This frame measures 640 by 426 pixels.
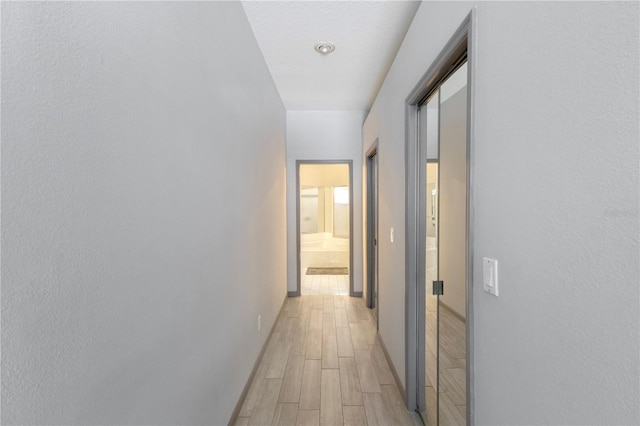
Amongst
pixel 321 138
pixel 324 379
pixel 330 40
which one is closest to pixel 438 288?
pixel 324 379

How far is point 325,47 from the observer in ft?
8.20

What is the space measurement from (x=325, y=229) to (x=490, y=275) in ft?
27.2

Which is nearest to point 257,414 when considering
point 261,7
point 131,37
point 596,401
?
point 596,401

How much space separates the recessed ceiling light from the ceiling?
4 centimetres

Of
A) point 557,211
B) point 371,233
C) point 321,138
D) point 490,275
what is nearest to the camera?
point 557,211

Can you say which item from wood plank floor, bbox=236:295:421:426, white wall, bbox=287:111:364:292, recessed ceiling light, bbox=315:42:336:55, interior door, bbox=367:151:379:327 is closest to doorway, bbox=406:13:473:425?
wood plank floor, bbox=236:295:421:426

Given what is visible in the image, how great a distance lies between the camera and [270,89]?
304 centimetres

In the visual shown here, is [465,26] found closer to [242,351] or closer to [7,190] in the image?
[7,190]

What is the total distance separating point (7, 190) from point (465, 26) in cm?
142

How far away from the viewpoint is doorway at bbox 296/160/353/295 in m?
5.25

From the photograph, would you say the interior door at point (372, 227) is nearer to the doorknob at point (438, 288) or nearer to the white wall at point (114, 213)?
the doorknob at point (438, 288)

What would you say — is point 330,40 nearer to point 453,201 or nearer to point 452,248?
point 453,201

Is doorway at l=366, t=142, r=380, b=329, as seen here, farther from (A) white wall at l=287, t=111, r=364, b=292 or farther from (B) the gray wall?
(B) the gray wall

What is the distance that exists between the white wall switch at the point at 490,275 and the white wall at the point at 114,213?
1102mm
